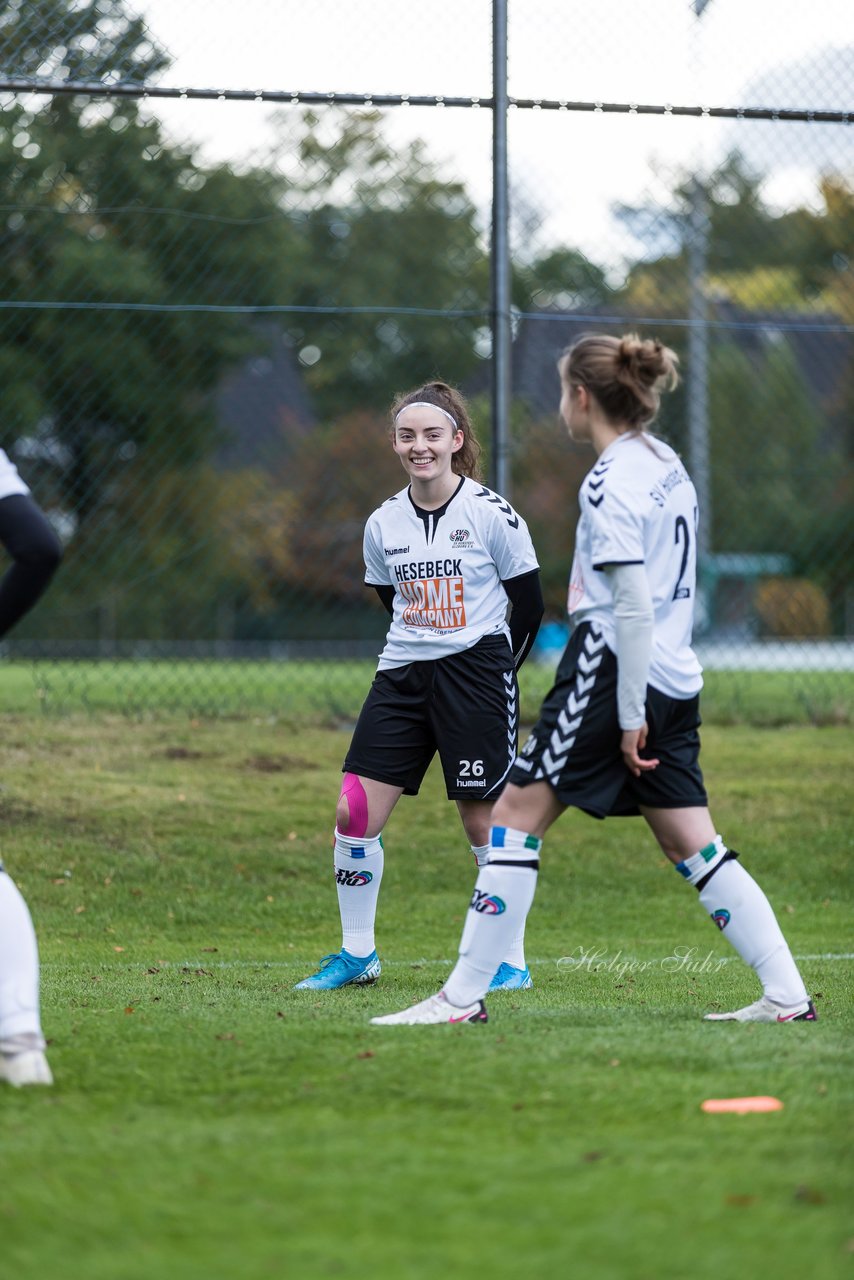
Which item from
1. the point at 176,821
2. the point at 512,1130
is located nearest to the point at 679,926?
the point at 176,821

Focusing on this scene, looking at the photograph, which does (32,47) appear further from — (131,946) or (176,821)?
(131,946)

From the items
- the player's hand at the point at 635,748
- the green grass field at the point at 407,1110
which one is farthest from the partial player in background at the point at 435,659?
the player's hand at the point at 635,748

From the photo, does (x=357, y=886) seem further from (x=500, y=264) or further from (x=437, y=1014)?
(x=500, y=264)

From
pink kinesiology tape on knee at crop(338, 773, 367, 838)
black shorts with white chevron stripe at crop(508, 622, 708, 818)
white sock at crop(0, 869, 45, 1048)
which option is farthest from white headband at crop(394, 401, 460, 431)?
white sock at crop(0, 869, 45, 1048)

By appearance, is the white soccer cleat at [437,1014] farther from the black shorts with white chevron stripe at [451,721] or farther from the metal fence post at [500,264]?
the metal fence post at [500,264]

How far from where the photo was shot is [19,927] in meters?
3.67

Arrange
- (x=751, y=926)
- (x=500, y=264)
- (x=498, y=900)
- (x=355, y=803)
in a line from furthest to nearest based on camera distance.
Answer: (x=500, y=264), (x=355, y=803), (x=751, y=926), (x=498, y=900)

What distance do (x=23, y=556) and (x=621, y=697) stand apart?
1608 mm

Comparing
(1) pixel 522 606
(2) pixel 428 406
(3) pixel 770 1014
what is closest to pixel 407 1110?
(3) pixel 770 1014

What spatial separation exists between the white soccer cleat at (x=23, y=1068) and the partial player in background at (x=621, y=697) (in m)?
1.08

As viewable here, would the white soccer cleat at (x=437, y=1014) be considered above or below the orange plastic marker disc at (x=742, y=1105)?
above

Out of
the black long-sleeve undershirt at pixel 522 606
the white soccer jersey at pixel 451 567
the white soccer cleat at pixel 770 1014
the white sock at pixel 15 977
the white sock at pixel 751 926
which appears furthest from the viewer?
the black long-sleeve undershirt at pixel 522 606

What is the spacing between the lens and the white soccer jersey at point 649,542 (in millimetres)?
4156

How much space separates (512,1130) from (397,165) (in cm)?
1638
